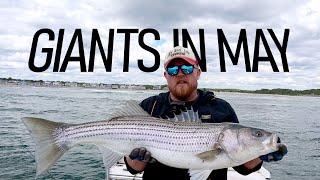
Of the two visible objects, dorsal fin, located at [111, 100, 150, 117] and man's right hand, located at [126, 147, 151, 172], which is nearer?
man's right hand, located at [126, 147, 151, 172]

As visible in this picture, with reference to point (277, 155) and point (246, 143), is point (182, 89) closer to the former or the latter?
point (246, 143)

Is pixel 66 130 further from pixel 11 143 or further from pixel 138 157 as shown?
pixel 11 143

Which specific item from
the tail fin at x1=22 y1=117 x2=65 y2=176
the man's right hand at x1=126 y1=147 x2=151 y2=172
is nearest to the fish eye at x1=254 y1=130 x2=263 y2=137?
the man's right hand at x1=126 y1=147 x2=151 y2=172

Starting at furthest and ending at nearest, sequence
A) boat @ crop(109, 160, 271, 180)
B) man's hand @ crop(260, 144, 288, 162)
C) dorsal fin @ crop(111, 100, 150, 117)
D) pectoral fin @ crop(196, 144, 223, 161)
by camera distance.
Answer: boat @ crop(109, 160, 271, 180) < dorsal fin @ crop(111, 100, 150, 117) < pectoral fin @ crop(196, 144, 223, 161) < man's hand @ crop(260, 144, 288, 162)

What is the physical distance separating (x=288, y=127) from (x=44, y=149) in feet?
100

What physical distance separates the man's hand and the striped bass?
0.05m

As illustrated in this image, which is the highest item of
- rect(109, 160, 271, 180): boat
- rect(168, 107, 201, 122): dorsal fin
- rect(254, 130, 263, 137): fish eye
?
rect(168, 107, 201, 122): dorsal fin

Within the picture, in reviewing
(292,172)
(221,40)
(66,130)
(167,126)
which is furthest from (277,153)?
(292,172)

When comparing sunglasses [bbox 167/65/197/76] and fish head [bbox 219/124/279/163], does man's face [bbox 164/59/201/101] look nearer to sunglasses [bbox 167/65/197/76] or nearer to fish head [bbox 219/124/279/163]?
sunglasses [bbox 167/65/197/76]

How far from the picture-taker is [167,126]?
5301 mm

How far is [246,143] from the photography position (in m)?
5.08

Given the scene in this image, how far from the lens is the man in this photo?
5.68 meters

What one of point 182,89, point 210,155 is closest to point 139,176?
point 182,89

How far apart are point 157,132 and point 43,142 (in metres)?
1.45
